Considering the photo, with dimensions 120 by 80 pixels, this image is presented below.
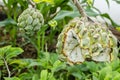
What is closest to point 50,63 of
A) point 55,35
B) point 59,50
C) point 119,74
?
point 59,50

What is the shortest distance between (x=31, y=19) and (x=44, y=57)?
0.14 m

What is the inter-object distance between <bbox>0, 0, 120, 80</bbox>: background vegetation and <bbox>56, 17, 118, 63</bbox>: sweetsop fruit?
3 cm

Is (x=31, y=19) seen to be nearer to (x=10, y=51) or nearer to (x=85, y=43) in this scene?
(x=10, y=51)

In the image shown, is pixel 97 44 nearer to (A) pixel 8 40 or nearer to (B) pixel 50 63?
(B) pixel 50 63

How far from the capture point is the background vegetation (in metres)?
1.03

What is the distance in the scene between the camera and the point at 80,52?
1012 mm

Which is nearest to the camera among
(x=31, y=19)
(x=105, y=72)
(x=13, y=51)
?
(x=105, y=72)

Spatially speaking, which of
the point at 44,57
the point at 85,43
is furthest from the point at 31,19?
the point at 85,43

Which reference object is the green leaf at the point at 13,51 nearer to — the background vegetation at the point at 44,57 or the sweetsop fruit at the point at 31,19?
the background vegetation at the point at 44,57

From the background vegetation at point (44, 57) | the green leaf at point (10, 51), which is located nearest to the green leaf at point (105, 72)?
the background vegetation at point (44, 57)

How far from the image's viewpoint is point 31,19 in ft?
4.15

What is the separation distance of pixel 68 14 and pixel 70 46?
37 cm

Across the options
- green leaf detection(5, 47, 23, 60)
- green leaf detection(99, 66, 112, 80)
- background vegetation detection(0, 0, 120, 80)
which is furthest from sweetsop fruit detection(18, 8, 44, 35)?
green leaf detection(99, 66, 112, 80)

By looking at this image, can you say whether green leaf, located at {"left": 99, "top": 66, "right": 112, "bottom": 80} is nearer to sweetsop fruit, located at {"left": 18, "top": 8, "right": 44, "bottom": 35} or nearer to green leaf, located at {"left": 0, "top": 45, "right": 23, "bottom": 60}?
green leaf, located at {"left": 0, "top": 45, "right": 23, "bottom": 60}
